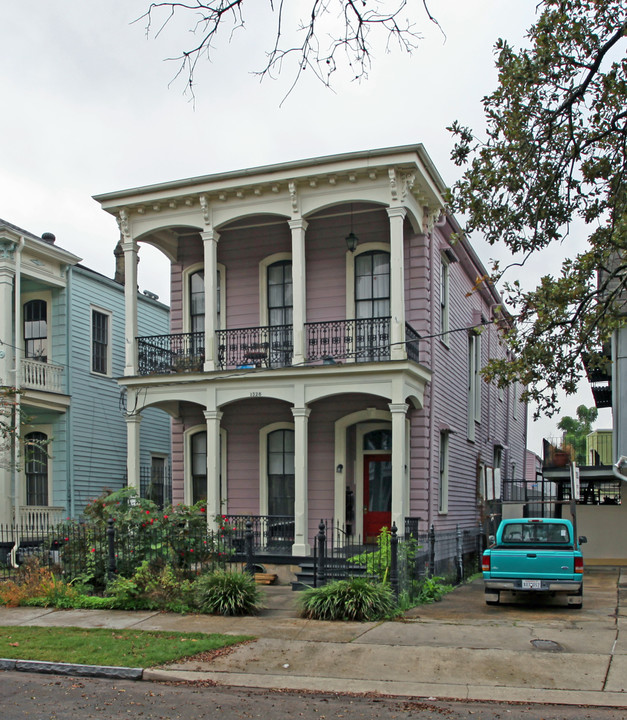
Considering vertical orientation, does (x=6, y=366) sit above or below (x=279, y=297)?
below

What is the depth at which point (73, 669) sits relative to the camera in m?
8.98

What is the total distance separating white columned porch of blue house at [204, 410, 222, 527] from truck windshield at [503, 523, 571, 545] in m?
6.09

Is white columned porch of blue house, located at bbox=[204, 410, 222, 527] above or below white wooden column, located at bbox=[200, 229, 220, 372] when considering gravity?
below

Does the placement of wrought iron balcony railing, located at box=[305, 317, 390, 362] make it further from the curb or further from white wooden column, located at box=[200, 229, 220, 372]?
the curb

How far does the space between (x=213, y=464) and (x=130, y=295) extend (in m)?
4.53

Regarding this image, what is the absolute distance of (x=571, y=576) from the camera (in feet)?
43.2

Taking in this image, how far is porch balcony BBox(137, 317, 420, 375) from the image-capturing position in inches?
669

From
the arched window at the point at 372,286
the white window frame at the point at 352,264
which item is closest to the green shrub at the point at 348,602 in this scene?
the arched window at the point at 372,286

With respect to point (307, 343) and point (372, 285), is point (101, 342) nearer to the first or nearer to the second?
point (307, 343)

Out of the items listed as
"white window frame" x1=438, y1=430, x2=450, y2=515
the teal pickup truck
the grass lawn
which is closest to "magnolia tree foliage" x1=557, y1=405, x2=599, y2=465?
"white window frame" x1=438, y1=430, x2=450, y2=515

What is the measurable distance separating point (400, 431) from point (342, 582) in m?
4.35

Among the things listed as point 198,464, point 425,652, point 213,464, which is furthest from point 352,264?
point 425,652

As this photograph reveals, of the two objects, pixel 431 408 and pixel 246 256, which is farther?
pixel 246 256

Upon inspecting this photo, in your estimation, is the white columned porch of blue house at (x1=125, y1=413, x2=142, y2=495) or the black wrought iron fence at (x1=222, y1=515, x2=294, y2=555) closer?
the black wrought iron fence at (x1=222, y1=515, x2=294, y2=555)
